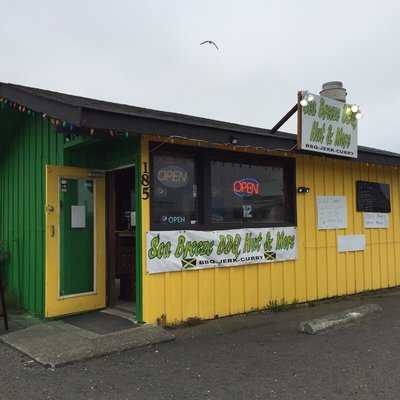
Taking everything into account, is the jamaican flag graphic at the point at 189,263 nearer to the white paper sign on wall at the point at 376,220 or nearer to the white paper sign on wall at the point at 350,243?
the white paper sign on wall at the point at 350,243

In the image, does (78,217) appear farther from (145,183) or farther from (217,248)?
(217,248)

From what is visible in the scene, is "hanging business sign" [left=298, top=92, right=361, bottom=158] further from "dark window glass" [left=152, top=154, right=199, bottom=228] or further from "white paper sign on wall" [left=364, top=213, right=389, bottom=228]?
"white paper sign on wall" [left=364, top=213, right=389, bottom=228]

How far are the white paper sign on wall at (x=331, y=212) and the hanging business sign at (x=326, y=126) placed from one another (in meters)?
1.03

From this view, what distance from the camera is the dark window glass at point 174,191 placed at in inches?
253

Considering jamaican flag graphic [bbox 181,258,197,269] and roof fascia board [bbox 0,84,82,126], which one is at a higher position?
roof fascia board [bbox 0,84,82,126]

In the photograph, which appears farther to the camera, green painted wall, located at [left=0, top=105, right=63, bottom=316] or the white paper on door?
green painted wall, located at [left=0, top=105, right=63, bottom=316]

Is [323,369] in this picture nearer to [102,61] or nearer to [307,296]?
[307,296]

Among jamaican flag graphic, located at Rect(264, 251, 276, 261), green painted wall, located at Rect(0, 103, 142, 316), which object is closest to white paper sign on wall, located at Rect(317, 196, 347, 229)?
jamaican flag graphic, located at Rect(264, 251, 276, 261)

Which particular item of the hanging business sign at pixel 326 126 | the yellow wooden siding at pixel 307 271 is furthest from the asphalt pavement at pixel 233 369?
the hanging business sign at pixel 326 126

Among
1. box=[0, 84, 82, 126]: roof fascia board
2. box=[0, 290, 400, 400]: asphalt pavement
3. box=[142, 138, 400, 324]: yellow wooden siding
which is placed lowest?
box=[0, 290, 400, 400]: asphalt pavement

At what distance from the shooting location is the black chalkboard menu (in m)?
9.34

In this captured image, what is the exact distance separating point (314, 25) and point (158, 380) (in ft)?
31.6

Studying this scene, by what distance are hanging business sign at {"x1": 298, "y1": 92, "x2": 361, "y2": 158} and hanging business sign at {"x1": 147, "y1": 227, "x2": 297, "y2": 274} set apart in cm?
145

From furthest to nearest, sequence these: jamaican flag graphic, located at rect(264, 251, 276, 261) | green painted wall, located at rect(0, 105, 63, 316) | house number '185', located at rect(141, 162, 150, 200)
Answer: jamaican flag graphic, located at rect(264, 251, 276, 261) → green painted wall, located at rect(0, 105, 63, 316) → house number '185', located at rect(141, 162, 150, 200)
